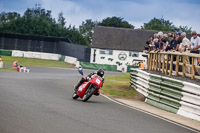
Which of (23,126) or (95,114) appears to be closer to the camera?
(23,126)

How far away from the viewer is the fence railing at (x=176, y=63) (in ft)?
49.0

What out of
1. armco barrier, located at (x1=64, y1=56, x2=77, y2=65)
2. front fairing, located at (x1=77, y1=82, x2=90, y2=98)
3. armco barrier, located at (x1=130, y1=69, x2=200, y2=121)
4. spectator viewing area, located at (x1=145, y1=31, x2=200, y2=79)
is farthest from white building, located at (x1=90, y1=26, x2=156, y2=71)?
→ front fairing, located at (x1=77, y1=82, x2=90, y2=98)

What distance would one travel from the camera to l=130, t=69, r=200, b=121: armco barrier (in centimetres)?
1273

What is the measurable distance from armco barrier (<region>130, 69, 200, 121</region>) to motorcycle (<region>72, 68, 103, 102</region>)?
225cm

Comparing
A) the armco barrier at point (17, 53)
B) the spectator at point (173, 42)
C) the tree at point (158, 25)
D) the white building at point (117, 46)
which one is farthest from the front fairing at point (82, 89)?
the tree at point (158, 25)

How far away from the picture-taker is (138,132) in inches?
351

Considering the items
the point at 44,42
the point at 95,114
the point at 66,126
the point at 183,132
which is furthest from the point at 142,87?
the point at 44,42

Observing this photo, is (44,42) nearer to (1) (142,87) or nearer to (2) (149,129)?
(1) (142,87)

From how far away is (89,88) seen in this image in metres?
14.7

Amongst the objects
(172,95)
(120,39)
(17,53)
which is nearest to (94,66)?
(17,53)

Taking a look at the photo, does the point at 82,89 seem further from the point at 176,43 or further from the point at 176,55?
the point at 176,43

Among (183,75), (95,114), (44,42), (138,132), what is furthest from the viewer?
(44,42)

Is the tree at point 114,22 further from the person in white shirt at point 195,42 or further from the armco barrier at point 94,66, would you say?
the person in white shirt at point 195,42

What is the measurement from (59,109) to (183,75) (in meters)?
6.23
